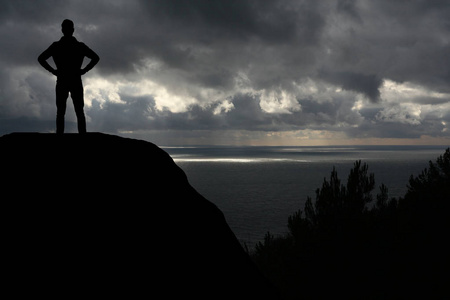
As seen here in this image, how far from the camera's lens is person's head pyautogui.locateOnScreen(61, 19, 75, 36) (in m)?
7.57

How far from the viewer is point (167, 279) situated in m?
5.41

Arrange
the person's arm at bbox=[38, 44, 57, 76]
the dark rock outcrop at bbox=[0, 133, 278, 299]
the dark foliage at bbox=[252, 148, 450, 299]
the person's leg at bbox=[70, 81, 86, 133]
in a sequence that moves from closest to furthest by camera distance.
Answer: the dark rock outcrop at bbox=[0, 133, 278, 299] → the person's arm at bbox=[38, 44, 57, 76] → the person's leg at bbox=[70, 81, 86, 133] → the dark foliage at bbox=[252, 148, 450, 299]

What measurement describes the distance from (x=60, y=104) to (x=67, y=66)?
2.96 feet

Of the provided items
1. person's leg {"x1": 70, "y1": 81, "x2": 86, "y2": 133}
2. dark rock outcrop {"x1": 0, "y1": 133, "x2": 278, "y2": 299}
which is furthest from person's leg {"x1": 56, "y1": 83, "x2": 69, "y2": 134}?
dark rock outcrop {"x1": 0, "y1": 133, "x2": 278, "y2": 299}

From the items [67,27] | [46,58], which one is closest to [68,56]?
[46,58]

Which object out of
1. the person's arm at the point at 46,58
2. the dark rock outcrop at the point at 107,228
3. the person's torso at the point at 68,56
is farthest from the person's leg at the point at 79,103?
the dark rock outcrop at the point at 107,228

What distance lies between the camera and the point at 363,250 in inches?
760

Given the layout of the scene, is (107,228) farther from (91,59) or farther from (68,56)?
(91,59)

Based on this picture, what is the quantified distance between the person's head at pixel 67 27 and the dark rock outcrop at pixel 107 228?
244 centimetres

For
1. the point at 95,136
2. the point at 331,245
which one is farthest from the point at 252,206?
the point at 95,136

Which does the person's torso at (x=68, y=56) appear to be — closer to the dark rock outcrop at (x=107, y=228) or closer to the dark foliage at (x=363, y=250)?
the dark rock outcrop at (x=107, y=228)

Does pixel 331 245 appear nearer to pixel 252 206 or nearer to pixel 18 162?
pixel 18 162

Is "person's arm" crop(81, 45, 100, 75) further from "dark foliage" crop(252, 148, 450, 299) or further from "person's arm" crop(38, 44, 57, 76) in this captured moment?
"dark foliage" crop(252, 148, 450, 299)

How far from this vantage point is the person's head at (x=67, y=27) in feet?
24.8
